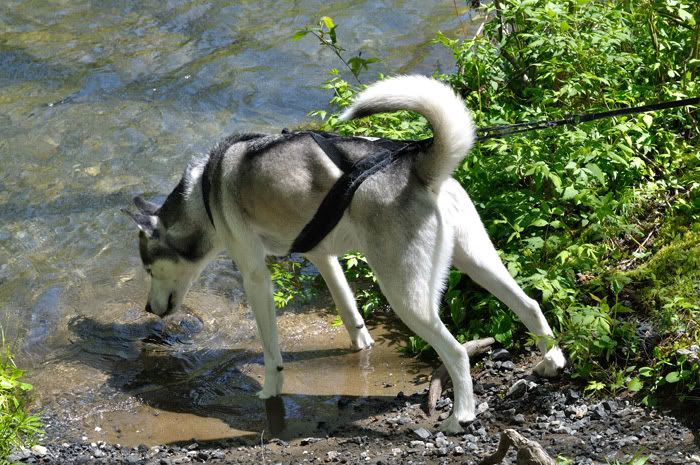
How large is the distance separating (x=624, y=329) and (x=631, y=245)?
0.95m

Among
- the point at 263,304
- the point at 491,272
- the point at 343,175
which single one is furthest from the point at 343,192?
the point at 263,304

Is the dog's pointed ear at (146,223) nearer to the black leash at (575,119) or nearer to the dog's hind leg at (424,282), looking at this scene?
the dog's hind leg at (424,282)

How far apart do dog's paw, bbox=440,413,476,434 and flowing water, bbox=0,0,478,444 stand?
0.77 metres

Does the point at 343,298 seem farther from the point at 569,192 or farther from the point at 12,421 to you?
the point at 12,421

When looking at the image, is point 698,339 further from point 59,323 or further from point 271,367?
point 59,323

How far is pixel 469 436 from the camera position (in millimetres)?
4707

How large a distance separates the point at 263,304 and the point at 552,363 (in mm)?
1755

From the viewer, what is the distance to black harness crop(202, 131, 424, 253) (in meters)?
4.91

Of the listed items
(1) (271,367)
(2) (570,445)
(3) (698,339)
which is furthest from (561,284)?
(1) (271,367)

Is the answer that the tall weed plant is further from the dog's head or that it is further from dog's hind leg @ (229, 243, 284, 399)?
the dog's head

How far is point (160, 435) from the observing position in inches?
213

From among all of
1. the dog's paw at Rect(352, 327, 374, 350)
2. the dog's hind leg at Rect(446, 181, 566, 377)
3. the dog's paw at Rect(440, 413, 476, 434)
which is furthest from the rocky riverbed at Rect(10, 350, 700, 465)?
the dog's paw at Rect(352, 327, 374, 350)

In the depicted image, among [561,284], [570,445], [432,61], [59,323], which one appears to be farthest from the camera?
[432,61]

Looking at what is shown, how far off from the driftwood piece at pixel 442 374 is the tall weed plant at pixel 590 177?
100mm
